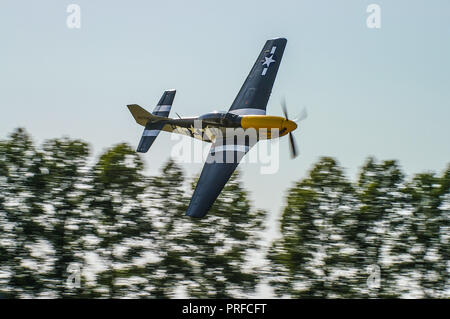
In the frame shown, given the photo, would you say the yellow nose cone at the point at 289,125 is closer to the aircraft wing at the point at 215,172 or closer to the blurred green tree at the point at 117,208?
the aircraft wing at the point at 215,172

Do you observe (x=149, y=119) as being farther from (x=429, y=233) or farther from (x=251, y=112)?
(x=429, y=233)

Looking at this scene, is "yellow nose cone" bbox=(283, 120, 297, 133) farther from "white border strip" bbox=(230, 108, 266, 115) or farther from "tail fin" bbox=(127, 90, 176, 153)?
"tail fin" bbox=(127, 90, 176, 153)

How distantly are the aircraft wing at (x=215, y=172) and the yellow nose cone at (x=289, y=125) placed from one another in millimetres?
2174

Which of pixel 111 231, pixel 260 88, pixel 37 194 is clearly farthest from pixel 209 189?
pixel 37 194

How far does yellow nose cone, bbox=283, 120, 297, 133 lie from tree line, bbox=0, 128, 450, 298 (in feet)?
41.4

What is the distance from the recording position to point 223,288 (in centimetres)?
4475

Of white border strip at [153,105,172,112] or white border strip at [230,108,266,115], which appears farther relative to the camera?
white border strip at [153,105,172,112]

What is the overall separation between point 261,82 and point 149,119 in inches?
250

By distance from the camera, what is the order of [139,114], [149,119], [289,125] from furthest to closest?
[139,114], [149,119], [289,125]

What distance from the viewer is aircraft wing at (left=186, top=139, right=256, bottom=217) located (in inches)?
1262

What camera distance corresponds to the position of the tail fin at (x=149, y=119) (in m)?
38.6

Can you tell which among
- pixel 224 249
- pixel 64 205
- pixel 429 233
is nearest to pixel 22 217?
pixel 64 205

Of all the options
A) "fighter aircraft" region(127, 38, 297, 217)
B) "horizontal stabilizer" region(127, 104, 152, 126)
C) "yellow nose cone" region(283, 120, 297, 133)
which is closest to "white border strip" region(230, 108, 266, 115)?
"fighter aircraft" region(127, 38, 297, 217)

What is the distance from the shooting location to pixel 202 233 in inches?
1801
